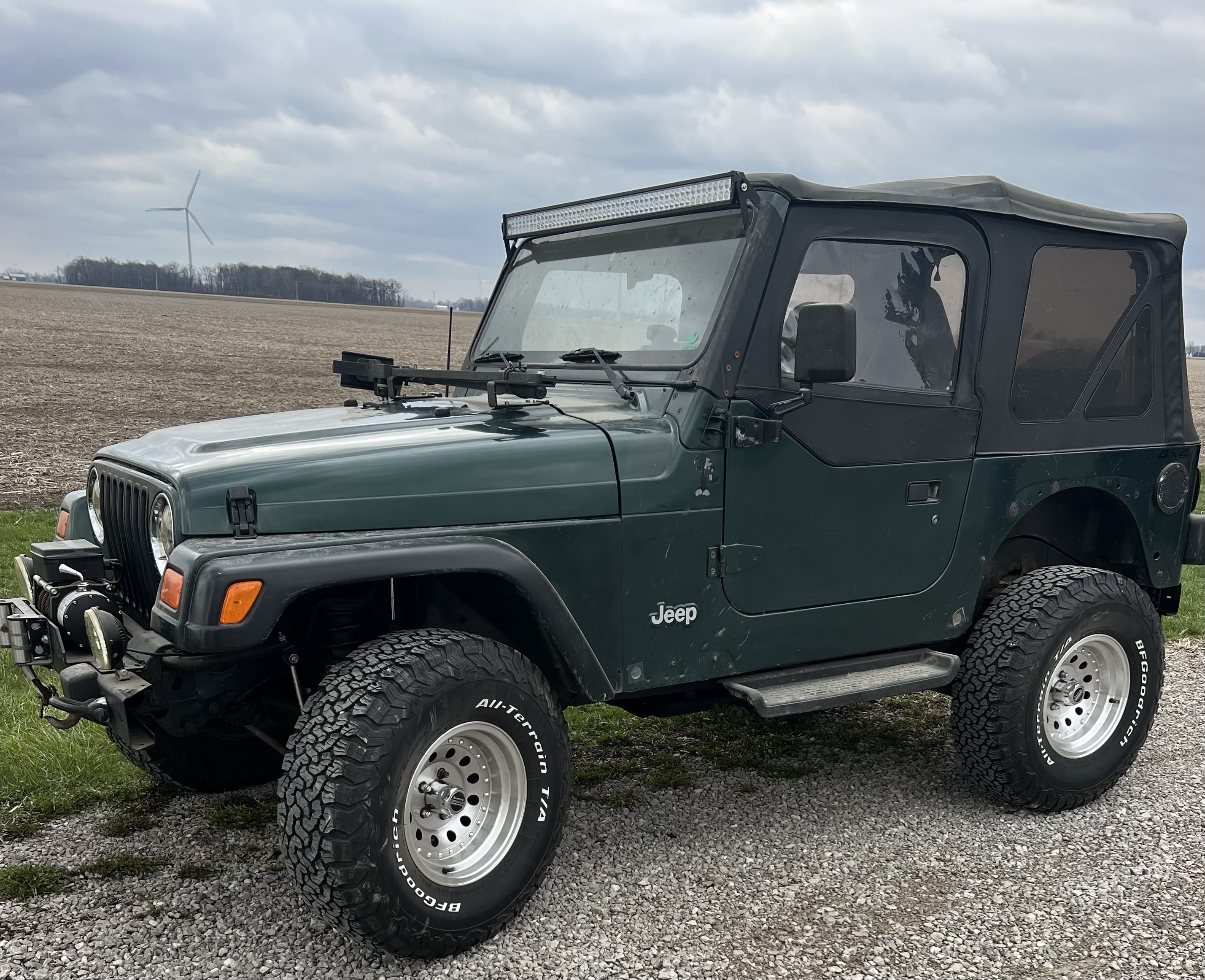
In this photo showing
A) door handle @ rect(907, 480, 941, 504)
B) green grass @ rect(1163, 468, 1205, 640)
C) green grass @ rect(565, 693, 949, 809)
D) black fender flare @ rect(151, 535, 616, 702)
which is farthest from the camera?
green grass @ rect(1163, 468, 1205, 640)

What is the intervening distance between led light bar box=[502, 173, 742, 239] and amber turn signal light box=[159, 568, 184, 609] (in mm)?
2135

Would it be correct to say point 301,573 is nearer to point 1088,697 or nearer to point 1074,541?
point 1088,697

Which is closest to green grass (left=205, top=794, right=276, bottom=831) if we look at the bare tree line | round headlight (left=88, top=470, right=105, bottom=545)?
round headlight (left=88, top=470, right=105, bottom=545)

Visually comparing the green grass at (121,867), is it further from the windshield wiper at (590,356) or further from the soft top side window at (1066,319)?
the soft top side window at (1066,319)

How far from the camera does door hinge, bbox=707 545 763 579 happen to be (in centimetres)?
373

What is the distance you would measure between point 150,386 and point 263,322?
3377 cm

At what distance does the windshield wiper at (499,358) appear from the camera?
14.8 feet

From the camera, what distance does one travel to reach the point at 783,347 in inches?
151

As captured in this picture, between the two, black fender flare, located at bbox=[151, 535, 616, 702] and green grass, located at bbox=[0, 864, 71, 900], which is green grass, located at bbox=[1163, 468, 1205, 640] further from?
green grass, located at bbox=[0, 864, 71, 900]

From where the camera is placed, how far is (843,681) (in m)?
4.07

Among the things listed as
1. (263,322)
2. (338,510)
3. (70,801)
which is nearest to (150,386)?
(70,801)

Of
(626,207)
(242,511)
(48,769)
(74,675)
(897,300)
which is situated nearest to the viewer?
(242,511)

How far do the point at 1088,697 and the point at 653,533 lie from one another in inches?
90.8

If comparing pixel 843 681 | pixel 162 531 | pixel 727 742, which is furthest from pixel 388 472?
pixel 727 742
